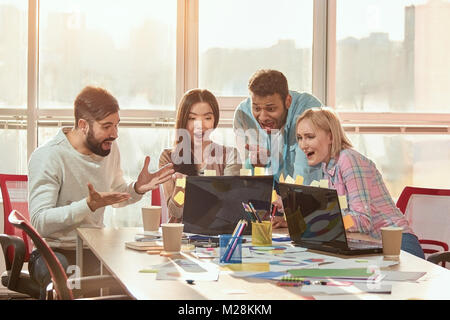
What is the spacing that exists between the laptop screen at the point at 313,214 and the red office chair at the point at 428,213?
1.25m

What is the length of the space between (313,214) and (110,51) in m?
2.57

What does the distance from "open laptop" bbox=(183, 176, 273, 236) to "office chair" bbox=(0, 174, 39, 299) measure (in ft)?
2.45

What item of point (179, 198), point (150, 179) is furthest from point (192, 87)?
point (179, 198)

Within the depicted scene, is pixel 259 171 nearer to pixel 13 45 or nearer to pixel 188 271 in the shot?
pixel 188 271

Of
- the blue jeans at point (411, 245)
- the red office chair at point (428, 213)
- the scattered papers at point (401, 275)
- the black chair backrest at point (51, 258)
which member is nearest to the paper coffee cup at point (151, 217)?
the black chair backrest at point (51, 258)

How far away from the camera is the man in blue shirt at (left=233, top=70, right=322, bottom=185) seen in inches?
155

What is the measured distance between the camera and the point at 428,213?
373 cm

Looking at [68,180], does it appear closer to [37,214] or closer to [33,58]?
[37,214]

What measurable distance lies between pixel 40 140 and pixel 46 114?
183 mm

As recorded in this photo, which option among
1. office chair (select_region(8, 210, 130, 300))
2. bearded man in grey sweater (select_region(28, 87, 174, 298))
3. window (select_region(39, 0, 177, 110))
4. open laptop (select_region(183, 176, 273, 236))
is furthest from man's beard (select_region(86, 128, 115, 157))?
office chair (select_region(8, 210, 130, 300))

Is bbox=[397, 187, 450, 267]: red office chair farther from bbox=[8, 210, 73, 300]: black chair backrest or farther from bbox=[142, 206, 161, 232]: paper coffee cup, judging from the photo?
bbox=[8, 210, 73, 300]: black chair backrest
